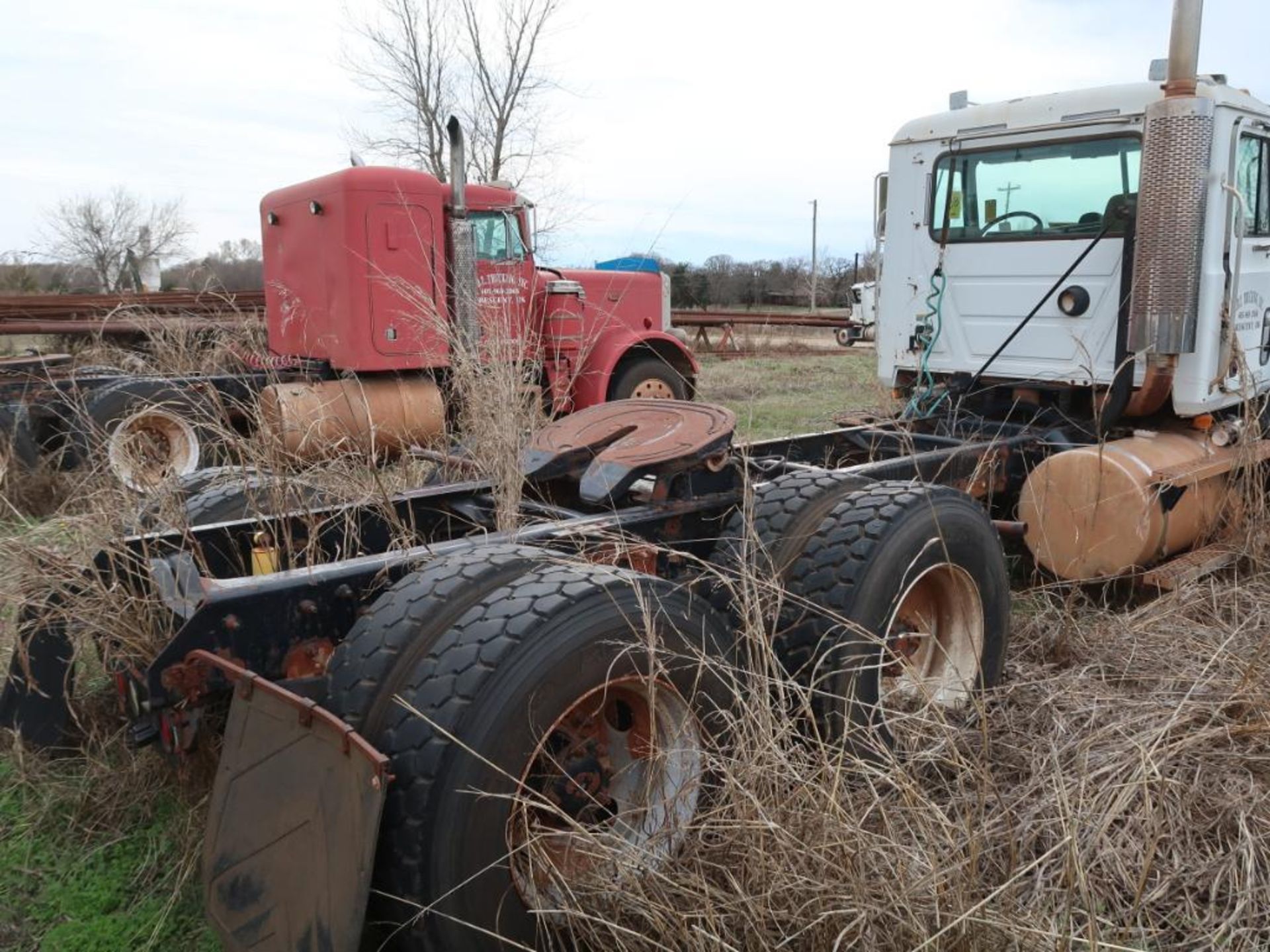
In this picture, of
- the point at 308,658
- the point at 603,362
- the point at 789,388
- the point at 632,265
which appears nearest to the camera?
the point at 308,658

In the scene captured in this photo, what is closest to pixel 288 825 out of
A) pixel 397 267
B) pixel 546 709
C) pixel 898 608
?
pixel 546 709

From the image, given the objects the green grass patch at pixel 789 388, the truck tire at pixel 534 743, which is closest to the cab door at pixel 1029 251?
the green grass patch at pixel 789 388

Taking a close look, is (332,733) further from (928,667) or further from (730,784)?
(928,667)

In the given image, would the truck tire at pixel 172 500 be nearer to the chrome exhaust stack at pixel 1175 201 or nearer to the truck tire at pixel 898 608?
the truck tire at pixel 898 608

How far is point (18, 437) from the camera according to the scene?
6.87 metres

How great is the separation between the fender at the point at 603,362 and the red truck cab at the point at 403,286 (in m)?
0.01

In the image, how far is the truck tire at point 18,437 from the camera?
6.76 meters

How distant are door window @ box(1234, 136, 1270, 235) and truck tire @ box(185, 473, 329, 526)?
14.3 feet

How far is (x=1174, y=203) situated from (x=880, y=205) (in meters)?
1.73

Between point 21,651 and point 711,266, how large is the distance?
26.8 meters

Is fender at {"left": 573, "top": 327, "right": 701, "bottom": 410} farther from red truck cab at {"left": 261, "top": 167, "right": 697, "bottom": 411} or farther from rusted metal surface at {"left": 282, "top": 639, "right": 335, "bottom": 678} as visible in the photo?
rusted metal surface at {"left": 282, "top": 639, "right": 335, "bottom": 678}

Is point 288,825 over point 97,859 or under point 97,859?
over

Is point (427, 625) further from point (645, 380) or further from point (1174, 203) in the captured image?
point (645, 380)

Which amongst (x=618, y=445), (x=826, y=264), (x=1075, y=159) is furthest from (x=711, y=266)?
(x=618, y=445)
